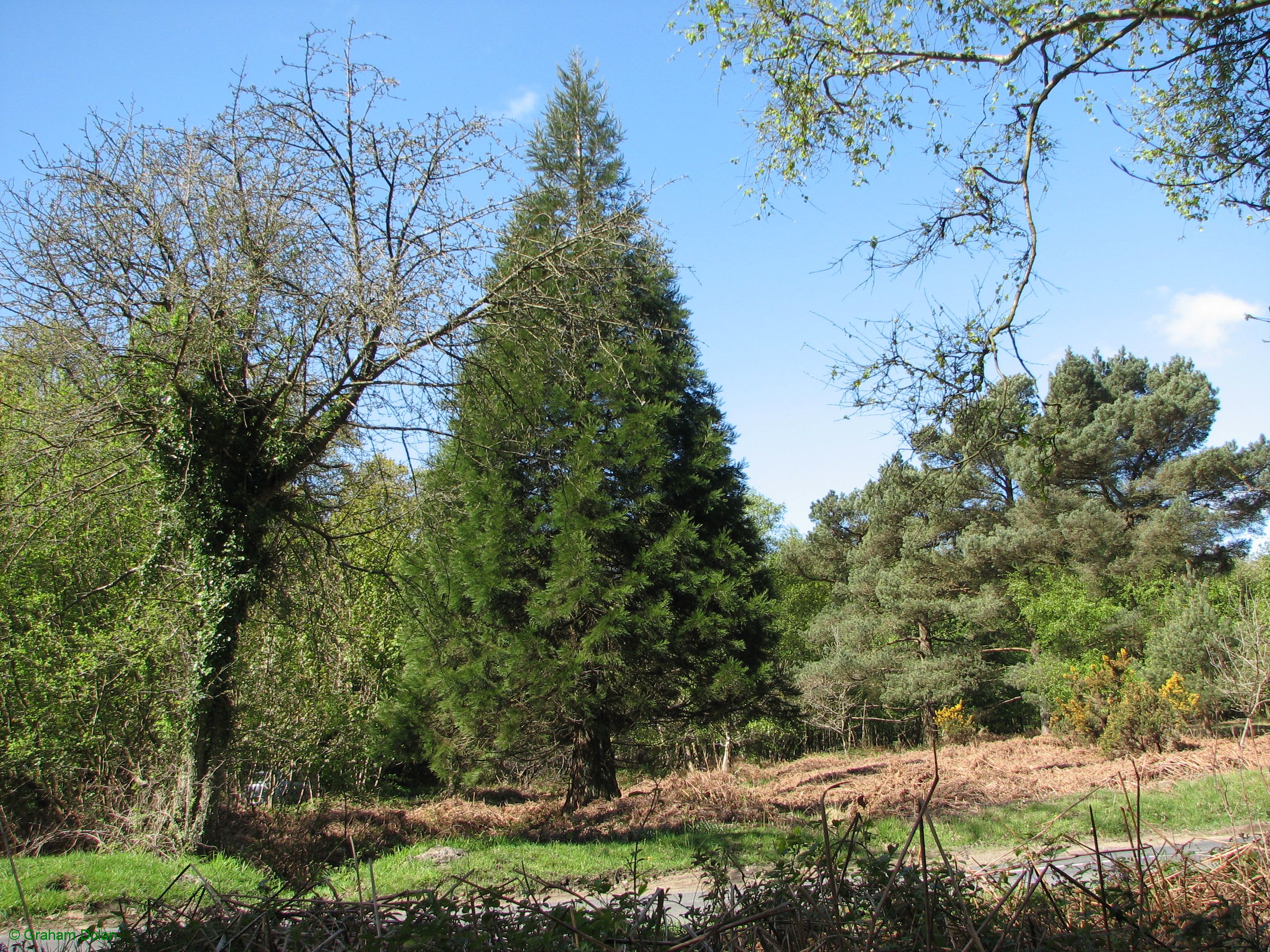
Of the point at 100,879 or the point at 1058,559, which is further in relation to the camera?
the point at 1058,559

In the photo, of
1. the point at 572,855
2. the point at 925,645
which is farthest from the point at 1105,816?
the point at 925,645

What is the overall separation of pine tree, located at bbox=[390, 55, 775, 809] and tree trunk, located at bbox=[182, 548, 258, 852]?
300 cm

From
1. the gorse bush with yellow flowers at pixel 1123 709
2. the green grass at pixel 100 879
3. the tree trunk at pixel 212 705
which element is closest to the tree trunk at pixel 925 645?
the gorse bush with yellow flowers at pixel 1123 709

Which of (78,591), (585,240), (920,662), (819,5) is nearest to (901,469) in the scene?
(819,5)

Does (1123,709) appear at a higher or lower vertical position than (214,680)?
lower

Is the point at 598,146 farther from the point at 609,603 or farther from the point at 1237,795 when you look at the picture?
the point at 1237,795

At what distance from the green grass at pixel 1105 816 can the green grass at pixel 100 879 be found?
592 centimetres

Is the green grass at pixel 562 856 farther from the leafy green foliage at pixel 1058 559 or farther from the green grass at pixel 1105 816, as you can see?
the leafy green foliage at pixel 1058 559

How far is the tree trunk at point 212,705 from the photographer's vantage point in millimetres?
8359

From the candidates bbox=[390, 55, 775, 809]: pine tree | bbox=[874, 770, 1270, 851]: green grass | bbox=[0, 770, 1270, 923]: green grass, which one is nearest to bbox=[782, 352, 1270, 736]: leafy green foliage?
bbox=[390, 55, 775, 809]: pine tree

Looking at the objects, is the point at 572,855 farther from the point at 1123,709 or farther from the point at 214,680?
the point at 1123,709

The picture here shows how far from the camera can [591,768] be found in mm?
13273

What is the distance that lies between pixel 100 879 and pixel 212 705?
1842mm

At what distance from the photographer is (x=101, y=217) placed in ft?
25.3
